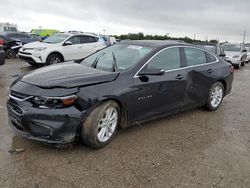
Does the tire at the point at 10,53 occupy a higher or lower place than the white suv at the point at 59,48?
lower

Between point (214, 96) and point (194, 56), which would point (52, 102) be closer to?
point (194, 56)

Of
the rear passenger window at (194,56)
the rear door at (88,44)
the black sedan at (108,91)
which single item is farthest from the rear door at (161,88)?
the rear door at (88,44)

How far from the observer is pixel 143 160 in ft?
11.5

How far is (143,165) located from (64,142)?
107 cm

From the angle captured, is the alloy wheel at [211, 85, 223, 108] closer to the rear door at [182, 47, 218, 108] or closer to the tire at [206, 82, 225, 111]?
the tire at [206, 82, 225, 111]

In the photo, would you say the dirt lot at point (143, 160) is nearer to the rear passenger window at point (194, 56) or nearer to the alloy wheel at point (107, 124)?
the alloy wheel at point (107, 124)

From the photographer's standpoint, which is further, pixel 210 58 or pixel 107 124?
pixel 210 58

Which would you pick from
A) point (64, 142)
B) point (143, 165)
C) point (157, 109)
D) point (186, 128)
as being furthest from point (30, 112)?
point (186, 128)

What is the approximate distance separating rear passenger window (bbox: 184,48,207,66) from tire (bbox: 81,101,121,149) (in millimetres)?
2067

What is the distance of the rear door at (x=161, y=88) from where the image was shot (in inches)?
163

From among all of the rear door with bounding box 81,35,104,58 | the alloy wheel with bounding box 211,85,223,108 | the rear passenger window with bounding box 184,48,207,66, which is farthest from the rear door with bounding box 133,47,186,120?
the rear door with bounding box 81,35,104,58

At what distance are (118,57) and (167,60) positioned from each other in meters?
0.89

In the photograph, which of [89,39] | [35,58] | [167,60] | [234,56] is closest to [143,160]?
[167,60]

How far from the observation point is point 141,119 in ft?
14.0
